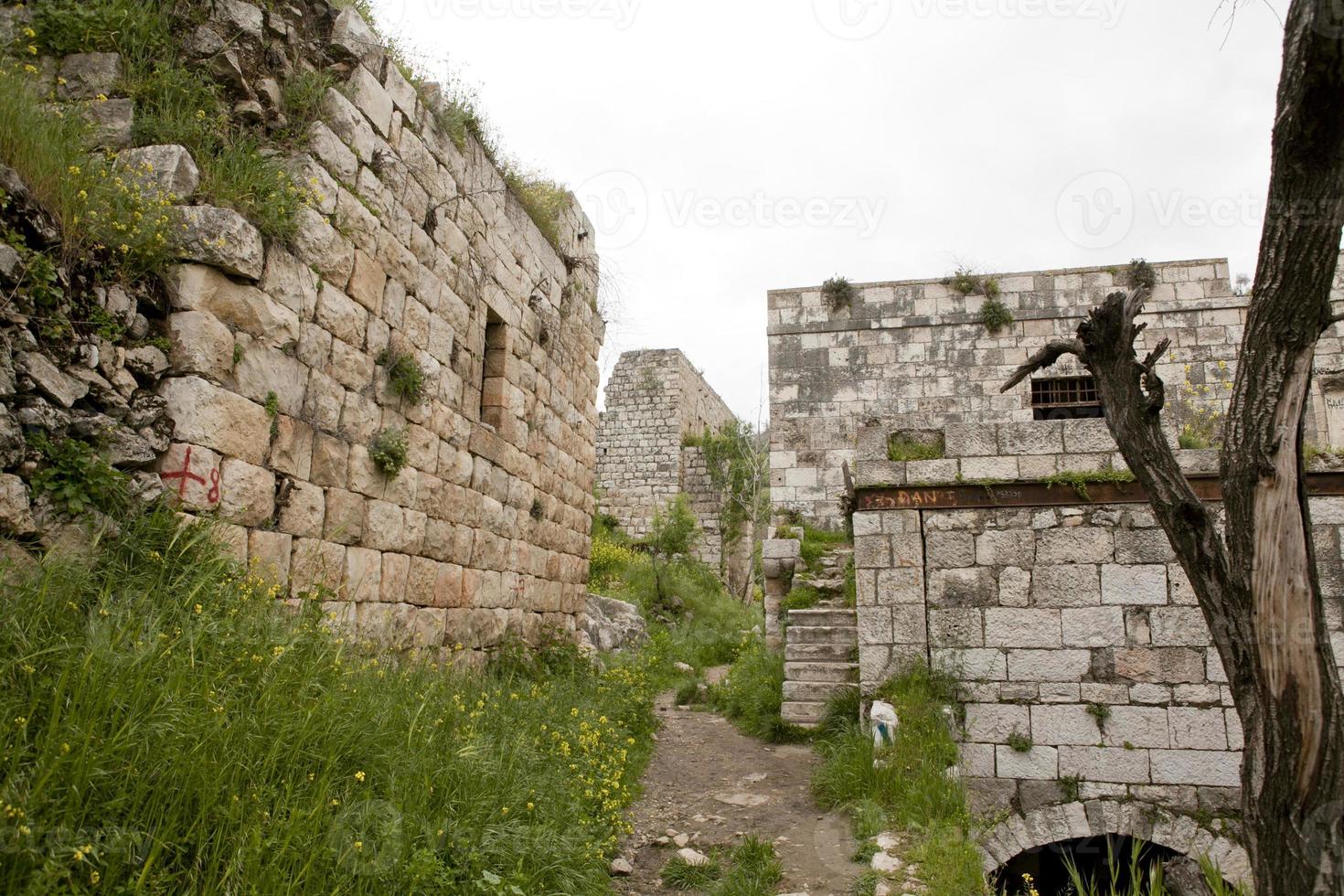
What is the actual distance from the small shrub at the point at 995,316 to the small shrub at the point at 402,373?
858 centimetres

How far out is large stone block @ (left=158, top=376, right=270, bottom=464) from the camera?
397cm

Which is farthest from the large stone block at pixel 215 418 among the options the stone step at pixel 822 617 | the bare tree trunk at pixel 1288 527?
the stone step at pixel 822 617

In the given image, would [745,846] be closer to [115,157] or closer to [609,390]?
[115,157]

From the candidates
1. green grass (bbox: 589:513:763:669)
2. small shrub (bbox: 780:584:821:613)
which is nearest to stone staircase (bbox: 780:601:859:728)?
small shrub (bbox: 780:584:821:613)

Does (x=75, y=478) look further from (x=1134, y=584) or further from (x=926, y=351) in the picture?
(x=926, y=351)

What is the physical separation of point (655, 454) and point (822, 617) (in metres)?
11.0

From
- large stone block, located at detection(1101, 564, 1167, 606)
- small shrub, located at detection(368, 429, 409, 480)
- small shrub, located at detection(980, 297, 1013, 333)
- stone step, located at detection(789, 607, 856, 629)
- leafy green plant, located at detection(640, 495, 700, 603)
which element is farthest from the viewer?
leafy green plant, located at detection(640, 495, 700, 603)

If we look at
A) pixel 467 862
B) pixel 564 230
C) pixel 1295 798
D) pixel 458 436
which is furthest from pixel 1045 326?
pixel 467 862

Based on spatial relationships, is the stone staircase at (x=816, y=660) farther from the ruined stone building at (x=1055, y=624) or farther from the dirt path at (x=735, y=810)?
the ruined stone building at (x=1055, y=624)

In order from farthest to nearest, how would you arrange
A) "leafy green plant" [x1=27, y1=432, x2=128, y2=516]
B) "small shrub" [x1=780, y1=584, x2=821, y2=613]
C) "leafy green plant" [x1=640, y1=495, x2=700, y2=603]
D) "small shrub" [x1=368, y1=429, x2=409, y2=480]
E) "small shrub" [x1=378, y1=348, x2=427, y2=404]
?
"leafy green plant" [x1=640, y1=495, x2=700, y2=603] → "small shrub" [x1=780, y1=584, x2=821, y2=613] → "small shrub" [x1=378, y1=348, x2=427, y2=404] → "small shrub" [x1=368, y1=429, x2=409, y2=480] → "leafy green plant" [x1=27, y1=432, x2=128, y2=516]

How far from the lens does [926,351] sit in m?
12.1

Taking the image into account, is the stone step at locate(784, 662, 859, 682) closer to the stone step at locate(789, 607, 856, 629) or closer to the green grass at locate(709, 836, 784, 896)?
the stone step at locate(789, 607, 856, 629)

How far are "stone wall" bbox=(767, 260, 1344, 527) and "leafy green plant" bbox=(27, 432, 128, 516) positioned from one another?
30.0 ft

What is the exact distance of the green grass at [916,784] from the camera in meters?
4.82
